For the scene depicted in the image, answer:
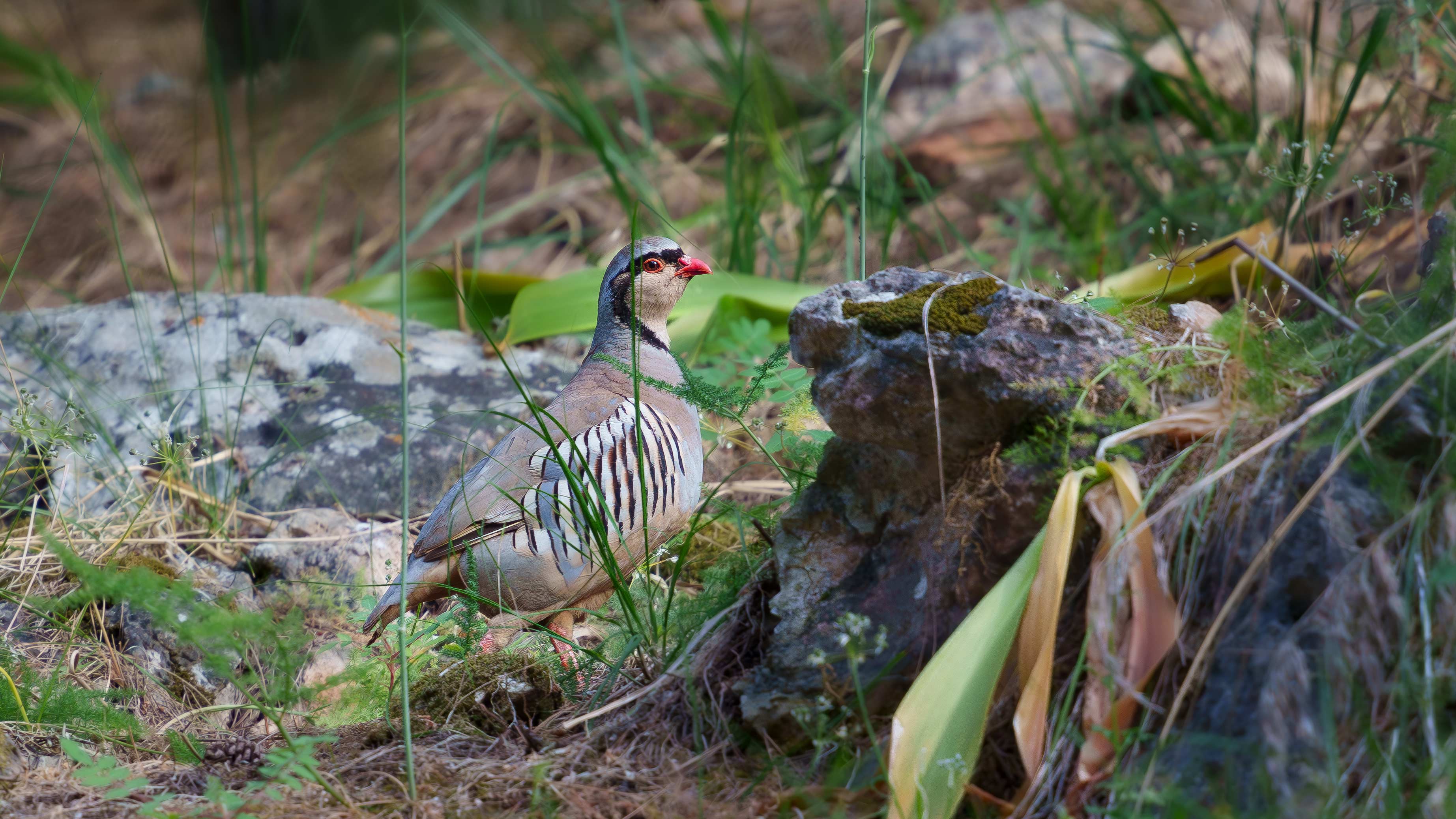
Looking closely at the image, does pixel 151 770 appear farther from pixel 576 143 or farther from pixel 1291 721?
pixel 576 143

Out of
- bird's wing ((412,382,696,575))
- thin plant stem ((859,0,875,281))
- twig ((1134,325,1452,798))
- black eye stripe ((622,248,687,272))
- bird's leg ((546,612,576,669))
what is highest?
thin plant stem ((859,0,875,281))

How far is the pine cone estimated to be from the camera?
1969 mm

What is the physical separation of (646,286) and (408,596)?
1267 mm

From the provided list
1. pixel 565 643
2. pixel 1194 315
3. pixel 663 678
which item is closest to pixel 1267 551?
pixel 1194 315

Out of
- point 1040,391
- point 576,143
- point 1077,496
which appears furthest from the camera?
point 576,143

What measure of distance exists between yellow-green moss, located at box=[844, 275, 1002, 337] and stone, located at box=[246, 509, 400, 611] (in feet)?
5.95

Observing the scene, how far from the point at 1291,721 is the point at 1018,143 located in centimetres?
476

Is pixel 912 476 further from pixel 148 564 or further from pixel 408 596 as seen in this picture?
pixel 148 564

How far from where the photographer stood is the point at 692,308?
13.7 ft

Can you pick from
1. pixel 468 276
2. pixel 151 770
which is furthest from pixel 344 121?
pixel 151 770

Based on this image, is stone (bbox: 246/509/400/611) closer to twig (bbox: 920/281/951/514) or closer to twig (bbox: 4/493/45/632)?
twig (bbox: 4/493/45/632)

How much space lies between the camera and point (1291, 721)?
138cm

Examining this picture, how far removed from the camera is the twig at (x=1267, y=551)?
57.7 inches

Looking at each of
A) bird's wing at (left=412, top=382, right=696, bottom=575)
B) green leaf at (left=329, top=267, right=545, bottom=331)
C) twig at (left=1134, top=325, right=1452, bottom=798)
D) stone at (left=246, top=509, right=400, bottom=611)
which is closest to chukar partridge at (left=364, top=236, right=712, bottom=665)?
bird's wing at (left=412, top=382, right=696, bottom=575)
